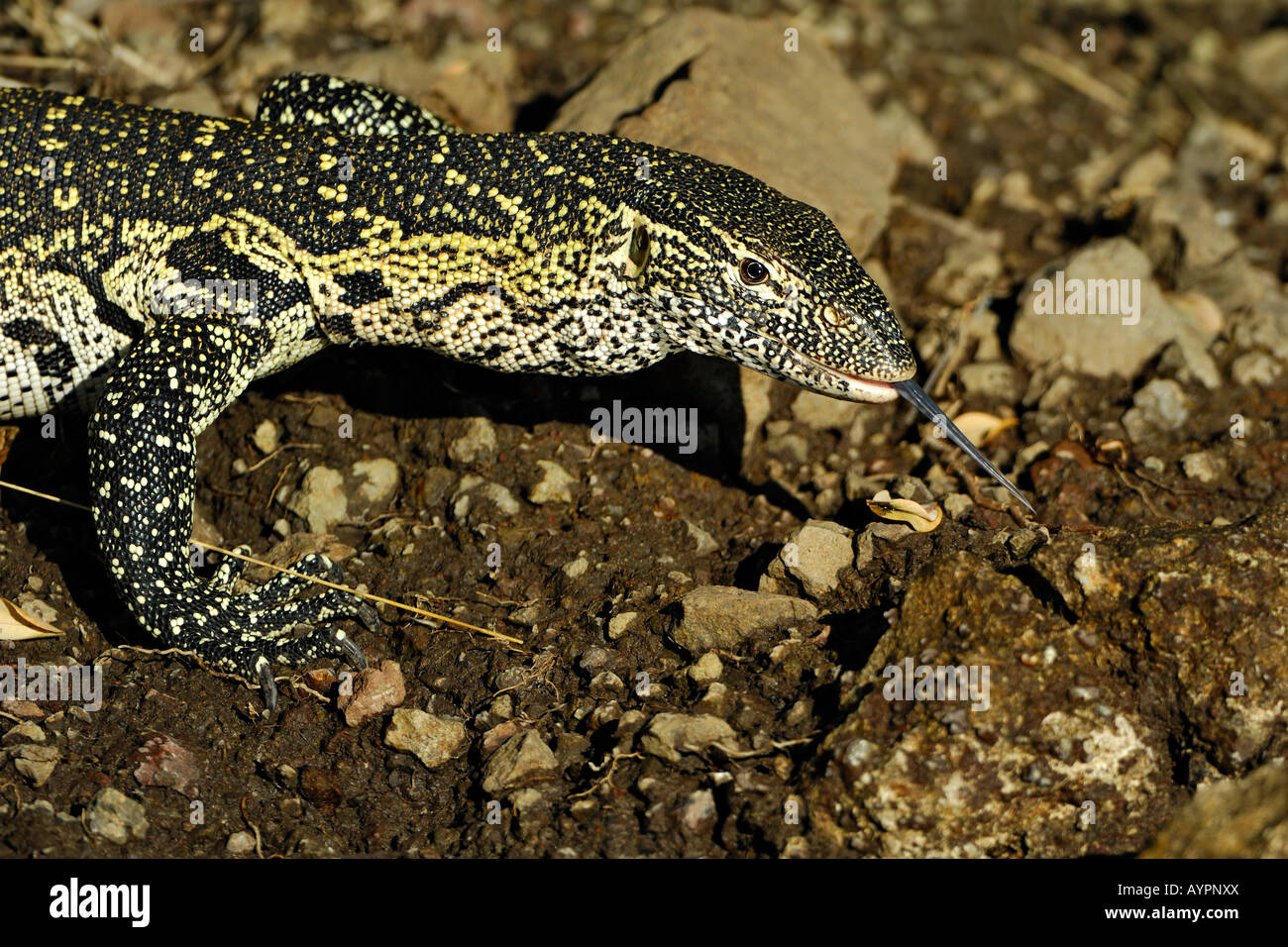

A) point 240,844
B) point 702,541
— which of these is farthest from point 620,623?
point 240,844

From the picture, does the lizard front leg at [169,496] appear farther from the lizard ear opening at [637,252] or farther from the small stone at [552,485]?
the lizard ear opening at [637,252]

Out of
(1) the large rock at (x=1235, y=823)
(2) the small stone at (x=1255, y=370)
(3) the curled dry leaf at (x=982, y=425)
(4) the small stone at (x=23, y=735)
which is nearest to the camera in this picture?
(1) the large rock at (x=1235, y=823)

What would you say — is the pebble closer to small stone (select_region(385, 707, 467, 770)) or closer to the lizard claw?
small stone (select_region(385, 707, 467, 770))

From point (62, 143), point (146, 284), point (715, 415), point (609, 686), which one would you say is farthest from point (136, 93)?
point (609, 686)

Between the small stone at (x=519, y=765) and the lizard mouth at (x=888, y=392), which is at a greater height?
the lizard mouth at (x=888, y=392)

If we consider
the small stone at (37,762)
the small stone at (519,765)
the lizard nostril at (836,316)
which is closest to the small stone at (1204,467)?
the lizard nostril at (836,316)

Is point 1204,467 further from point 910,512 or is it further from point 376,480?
point 376,480

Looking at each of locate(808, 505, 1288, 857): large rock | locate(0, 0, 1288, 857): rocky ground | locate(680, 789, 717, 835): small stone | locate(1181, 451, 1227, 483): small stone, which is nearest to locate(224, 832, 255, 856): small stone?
locate(0, 0, 1288, 857): rocky ground

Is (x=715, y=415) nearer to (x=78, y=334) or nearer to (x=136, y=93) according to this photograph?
(x=78, y=334)
